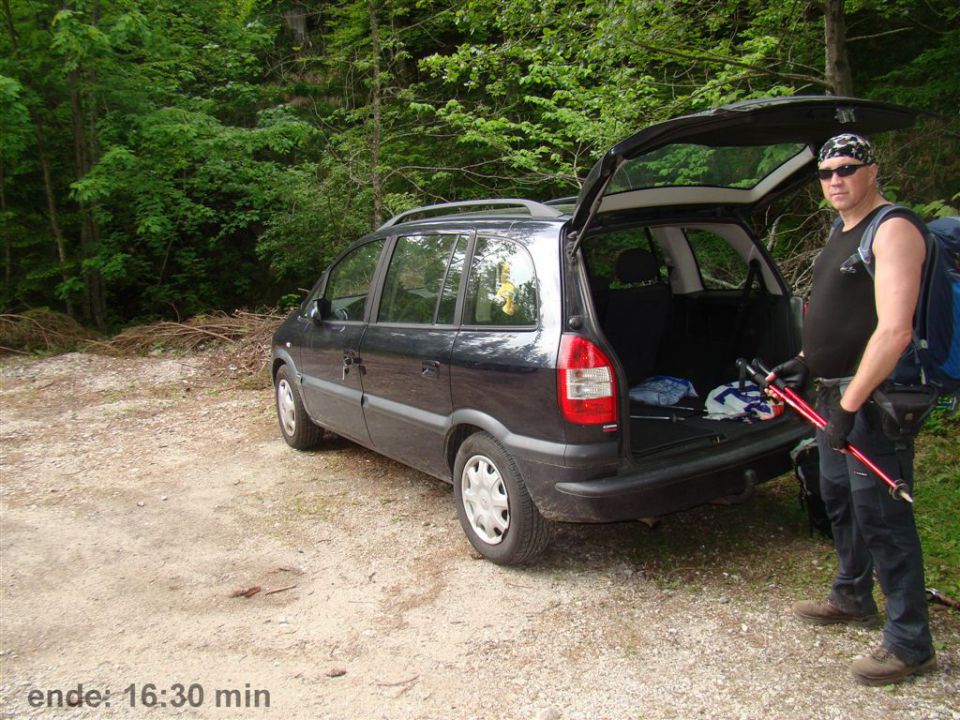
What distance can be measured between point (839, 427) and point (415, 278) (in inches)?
109

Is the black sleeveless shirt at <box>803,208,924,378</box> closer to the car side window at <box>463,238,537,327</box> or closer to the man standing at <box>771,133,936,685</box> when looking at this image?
the man standing at <box>771,133,936,685</box>

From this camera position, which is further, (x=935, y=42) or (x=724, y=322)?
(x=935, y=42)

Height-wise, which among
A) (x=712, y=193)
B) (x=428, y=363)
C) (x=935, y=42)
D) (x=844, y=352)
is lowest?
(x=428, y=363)

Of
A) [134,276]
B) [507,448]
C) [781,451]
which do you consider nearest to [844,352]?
[781,451]

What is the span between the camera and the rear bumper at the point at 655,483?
Result: 346cm

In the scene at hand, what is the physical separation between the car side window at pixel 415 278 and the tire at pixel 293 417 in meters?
1.63

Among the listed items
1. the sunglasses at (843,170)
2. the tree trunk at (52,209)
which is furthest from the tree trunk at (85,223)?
the sunglasses at (843,170)

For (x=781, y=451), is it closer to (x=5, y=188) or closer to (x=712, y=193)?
(x=712, y=193)

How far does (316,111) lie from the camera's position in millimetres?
14297

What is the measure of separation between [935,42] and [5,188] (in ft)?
49.7

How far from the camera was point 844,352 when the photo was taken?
9.26 feet

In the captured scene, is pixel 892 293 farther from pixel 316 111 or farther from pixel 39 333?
pixel 316 111

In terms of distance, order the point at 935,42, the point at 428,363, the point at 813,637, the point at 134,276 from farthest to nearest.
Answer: the point at 134,276, the point at 935,42, the point at 428,363, the point at 813,637

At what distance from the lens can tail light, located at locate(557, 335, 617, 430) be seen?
348cm
